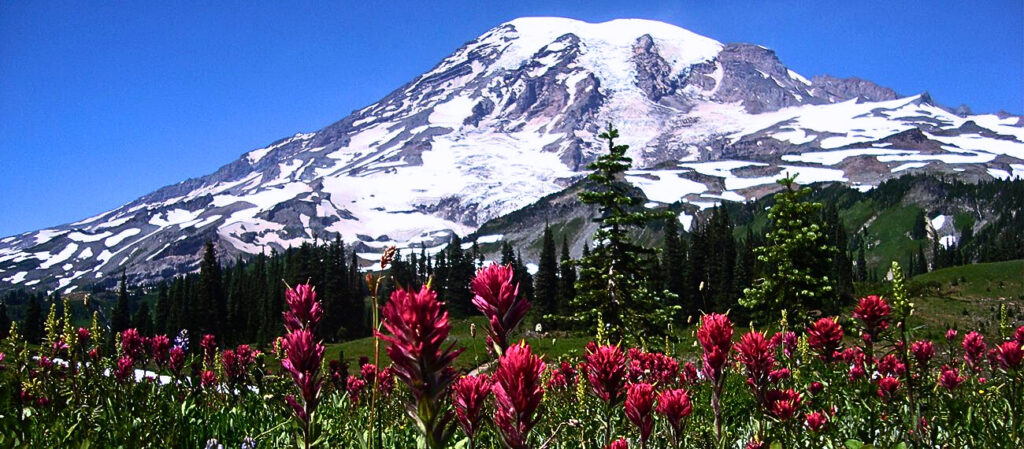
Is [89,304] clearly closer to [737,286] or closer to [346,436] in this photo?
[346,436]

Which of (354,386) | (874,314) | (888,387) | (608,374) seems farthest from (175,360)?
(888,387)

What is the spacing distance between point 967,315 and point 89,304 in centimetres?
9915

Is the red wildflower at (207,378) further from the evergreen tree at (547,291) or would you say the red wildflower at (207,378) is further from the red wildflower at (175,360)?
the evergreen tree at (547,291)

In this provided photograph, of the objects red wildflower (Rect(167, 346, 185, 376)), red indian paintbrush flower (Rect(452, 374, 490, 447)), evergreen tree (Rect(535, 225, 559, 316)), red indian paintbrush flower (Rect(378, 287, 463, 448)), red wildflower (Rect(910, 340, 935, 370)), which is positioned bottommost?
evergreen tree (Rect(535, 225, 559, 316))

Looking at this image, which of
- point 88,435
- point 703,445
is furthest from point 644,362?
point 88,435

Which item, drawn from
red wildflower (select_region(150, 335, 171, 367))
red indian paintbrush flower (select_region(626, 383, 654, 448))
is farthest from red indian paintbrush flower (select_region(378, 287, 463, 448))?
red wildflower (select_region(150, 335, 171, 367))

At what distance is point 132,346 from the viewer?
20.9 feet

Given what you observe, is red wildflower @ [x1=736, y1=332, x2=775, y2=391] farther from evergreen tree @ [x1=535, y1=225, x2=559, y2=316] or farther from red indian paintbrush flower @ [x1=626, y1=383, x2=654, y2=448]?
evergreen tree @ [x1=535, y1=225, x2=559, y2=316]

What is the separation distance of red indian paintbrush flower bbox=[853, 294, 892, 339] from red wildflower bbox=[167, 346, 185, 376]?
5883mm

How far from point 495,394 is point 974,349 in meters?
6.35

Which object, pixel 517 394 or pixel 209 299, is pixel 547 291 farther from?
pixel 517 394

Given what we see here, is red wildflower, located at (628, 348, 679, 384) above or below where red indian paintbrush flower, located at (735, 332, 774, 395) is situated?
below

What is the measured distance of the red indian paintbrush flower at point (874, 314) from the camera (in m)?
3.97

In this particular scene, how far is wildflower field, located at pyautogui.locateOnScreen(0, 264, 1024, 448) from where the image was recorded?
1788 mm
